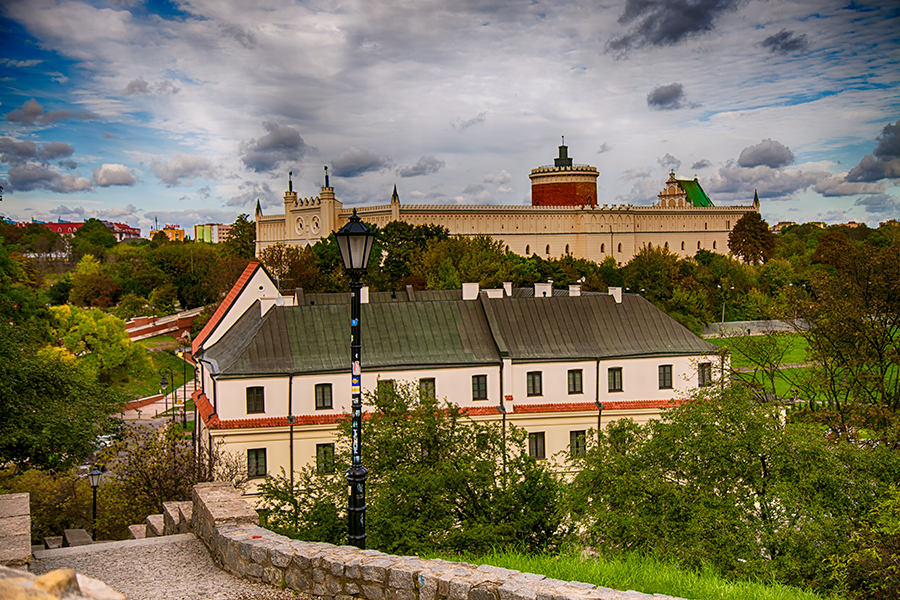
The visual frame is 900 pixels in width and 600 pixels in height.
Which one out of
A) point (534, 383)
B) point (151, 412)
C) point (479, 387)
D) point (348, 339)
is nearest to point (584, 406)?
point (534, 383)

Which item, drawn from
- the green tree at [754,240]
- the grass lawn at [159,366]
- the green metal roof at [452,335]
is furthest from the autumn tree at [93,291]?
the green tree at [754,240]

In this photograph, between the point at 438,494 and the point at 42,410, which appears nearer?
the point at 438,494

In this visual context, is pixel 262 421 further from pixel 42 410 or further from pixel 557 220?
pixel 557 220

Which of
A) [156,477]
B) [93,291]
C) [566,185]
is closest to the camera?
[156,477]

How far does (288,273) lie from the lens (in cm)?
7462

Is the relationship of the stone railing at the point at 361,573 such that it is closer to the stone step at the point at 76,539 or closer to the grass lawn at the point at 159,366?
the stone step at the point at 76,539

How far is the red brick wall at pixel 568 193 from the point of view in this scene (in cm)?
14125

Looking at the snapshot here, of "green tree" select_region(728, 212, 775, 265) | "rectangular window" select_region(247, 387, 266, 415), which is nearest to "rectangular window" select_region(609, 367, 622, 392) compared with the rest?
"rectangular window" select_region(247, 387, 266, 415)

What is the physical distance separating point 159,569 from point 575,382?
23145mm

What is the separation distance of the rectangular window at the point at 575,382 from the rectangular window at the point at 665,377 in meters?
3.71

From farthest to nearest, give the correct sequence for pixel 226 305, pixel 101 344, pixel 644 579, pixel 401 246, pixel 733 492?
pixel 401 246
pixel 101 344
pixel 226 305
pixel 733 492
pixel 644 579

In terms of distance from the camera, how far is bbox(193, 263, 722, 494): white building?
2767 cm

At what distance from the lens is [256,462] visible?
1077 inches

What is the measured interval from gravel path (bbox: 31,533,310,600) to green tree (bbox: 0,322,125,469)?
642 cm
